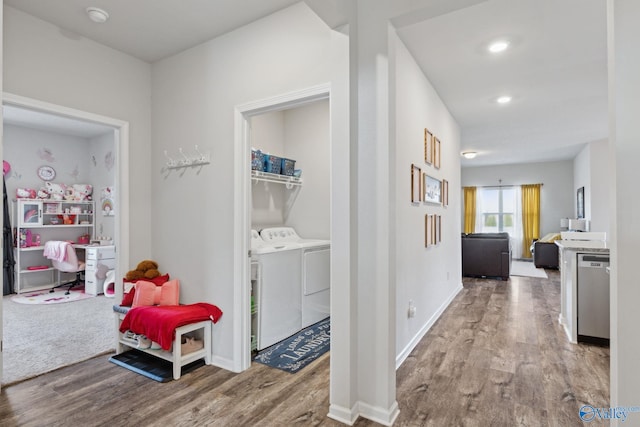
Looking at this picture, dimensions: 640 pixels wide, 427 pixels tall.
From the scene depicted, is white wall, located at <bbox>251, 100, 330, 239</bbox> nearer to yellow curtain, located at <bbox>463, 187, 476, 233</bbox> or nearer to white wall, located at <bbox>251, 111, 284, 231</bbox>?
white wall, located at <bbox>251, 111, 284, 231</bbox>

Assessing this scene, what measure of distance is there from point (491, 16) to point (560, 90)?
209cm

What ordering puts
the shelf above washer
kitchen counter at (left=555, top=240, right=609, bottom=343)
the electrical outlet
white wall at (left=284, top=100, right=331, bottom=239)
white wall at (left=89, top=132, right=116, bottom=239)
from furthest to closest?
white wall at (left=89, top=132, right=116, bottom=239) < white wall at (left=284, top=100, right=331, bottom=239) < the shelf above washer < kitchen counter at (left=555, top=240, right=609, bottom=343) < the electrical outlet

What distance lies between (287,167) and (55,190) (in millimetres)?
4362

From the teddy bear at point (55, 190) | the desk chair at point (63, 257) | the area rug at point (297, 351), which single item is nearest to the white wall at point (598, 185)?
the area rug at point (297, 351)

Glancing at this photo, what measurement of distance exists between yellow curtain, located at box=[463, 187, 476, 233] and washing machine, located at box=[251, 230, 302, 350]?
7.95 meters

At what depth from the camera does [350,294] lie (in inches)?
79.0

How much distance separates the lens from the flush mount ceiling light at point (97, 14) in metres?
2.37

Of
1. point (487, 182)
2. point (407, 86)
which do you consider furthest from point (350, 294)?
point (487, 182)

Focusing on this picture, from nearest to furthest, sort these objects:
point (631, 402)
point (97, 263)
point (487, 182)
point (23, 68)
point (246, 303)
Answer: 1. point (631, 402)
2. point (23, 68)
3. point (246, 303)
4. point (97, 263)
5. point (487, 182)

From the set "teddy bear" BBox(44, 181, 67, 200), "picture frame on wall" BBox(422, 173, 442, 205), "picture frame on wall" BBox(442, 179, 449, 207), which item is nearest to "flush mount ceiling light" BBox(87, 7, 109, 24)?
"picture frame on wall" BBox(422, 173, 442, 205)

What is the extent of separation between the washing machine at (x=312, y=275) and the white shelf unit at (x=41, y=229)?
4.17 metres

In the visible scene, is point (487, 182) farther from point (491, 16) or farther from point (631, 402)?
point (631, 402)

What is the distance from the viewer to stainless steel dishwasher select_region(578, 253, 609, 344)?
10.1ft

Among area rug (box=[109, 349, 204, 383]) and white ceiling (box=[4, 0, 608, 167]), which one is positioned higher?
white ceiling (box=[4, 0, 608, 167])
